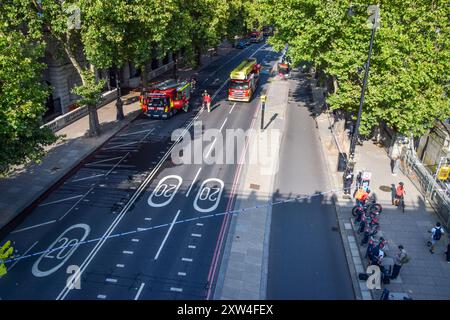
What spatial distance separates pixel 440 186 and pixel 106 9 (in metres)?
24.7

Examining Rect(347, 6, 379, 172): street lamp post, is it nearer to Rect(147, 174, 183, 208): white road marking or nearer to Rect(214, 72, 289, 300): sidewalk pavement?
Rect(214, 72, 289, 300): sidewalk pavement

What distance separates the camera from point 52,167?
27391 millimetres

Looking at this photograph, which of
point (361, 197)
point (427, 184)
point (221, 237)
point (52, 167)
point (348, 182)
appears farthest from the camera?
point (52, 167)

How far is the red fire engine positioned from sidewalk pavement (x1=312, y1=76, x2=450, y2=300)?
16.0 meters

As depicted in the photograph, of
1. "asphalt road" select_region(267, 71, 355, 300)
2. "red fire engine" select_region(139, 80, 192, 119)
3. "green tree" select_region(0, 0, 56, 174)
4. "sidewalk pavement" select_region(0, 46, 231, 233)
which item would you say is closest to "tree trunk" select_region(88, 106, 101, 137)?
"sidewalk pavement" select_region(0, 46, 231, 233)

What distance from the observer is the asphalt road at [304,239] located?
16.9m

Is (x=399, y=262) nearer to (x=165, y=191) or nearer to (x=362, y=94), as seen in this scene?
(x=362, y=94)

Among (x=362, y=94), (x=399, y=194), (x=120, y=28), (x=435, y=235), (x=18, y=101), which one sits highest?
(x=120, y=28)

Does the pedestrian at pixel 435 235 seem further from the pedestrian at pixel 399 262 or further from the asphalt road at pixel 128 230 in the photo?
the asphalt road at pixel 128 230

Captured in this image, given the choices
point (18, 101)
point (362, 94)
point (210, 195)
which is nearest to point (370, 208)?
point (362, 94)

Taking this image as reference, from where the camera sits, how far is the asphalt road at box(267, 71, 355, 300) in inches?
665

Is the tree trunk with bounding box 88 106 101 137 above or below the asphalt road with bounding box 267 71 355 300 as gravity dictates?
above

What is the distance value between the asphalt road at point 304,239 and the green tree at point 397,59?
5.19 meters

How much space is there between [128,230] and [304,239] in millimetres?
9372
